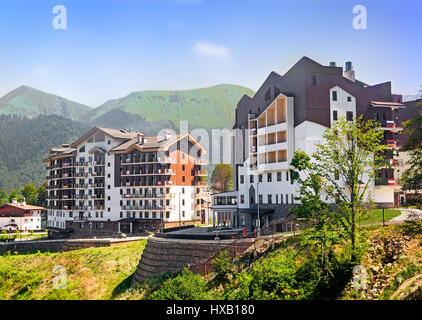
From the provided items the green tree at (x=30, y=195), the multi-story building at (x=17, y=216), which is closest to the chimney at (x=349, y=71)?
the multi-story building at (x=17, y=216)

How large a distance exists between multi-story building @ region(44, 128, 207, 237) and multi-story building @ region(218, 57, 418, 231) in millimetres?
28191

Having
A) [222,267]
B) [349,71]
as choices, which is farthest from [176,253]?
[349,71]

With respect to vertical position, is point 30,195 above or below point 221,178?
below

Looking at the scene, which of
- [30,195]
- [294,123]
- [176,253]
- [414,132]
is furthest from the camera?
[30,195]

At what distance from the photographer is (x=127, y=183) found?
9531cm

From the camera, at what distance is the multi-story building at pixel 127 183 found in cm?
9125

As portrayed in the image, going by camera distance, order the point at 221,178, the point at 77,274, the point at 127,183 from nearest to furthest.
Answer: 1. the point at 77,274
2. the point at 127,183
3. the point at 221,178

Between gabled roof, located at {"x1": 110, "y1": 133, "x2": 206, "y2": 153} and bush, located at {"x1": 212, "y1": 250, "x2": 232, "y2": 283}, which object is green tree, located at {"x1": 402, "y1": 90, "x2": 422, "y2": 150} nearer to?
bush, located at {"x1": 212, "y1": 250, "x2": 232, "y2": 283}

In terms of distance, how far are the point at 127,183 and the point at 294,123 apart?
159 feet

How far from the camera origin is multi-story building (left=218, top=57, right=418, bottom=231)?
183ft

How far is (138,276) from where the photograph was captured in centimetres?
4856

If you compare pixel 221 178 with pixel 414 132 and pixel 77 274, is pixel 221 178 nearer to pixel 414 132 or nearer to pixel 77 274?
pixel 77 274
